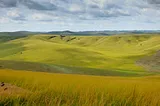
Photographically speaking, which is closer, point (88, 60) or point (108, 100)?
point (108, 100)

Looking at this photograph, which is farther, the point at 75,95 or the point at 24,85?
the point at 24,85

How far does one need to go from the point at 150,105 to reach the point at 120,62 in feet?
538

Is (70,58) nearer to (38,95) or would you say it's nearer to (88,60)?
(88,60)

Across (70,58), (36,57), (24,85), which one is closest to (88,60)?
(70,58)

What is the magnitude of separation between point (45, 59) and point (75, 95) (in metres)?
179

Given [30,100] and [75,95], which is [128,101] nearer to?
[75,95]

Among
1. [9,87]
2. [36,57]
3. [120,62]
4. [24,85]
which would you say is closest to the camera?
[9,87]

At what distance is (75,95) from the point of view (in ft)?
32.7

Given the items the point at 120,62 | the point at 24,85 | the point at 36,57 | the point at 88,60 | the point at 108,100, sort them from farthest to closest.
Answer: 1. the point at 36,57
2. the point at 88,60
3. the point at 120,62
4. the point at 24,85
5. the point at 108,100

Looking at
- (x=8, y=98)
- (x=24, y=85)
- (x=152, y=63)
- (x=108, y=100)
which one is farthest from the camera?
(x=152, y=63)

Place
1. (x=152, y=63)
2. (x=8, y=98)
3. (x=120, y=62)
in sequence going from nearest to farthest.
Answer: (x=8, y=98) → (x=152, y=63) → (x=120, y=62)

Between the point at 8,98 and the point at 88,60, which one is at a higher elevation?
the point at 8,98

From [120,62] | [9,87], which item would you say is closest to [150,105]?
[9,87]

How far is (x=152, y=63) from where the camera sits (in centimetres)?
15462
